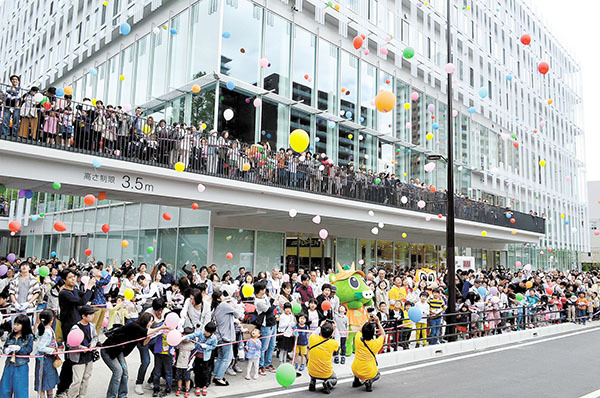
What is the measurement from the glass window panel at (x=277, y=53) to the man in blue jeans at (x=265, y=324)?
1360 centimetres

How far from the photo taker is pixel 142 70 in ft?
76.4

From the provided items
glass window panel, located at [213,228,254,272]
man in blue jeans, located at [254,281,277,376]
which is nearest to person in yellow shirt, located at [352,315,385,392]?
man in blue jeans, located at [254,281,277,376]

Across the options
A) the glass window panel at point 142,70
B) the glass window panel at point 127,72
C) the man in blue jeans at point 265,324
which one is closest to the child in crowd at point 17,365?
the man in blue jeans at point 265,324

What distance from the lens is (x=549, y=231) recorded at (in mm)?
43875

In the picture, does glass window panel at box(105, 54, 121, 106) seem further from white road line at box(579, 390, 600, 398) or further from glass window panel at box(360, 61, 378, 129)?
white road line at box(579, 390, 600, 398)

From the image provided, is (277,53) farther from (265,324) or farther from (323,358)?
(323,358)

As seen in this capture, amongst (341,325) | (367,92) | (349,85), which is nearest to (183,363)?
(341,325)

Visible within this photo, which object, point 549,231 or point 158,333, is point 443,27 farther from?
point 158,333

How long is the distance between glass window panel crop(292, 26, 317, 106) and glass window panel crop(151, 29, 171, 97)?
234 inches

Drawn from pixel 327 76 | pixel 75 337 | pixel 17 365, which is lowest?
pixel 17 365

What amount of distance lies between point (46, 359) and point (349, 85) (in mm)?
21344

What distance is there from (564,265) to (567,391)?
1752 inches

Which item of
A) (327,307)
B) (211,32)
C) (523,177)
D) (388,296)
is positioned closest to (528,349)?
(388,296)

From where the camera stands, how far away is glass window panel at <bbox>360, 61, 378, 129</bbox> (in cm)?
2586
